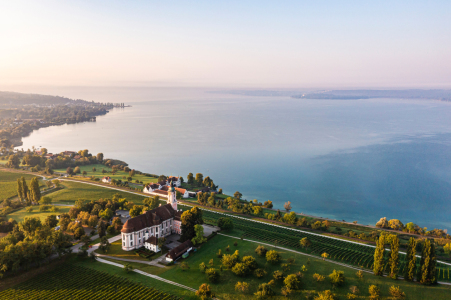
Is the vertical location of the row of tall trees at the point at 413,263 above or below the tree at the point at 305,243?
above

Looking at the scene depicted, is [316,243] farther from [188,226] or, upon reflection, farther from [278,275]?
[188,226]

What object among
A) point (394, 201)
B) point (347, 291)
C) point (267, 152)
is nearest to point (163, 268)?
point (347, 291)

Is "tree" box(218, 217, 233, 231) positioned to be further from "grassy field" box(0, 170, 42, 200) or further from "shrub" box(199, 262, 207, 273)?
"grassy field" box(0, 170, 42, 200)

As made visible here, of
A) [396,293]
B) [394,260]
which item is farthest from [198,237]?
[394,260]

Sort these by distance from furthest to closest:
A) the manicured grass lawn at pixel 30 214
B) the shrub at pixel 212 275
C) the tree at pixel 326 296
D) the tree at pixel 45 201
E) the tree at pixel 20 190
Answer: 1. the tree at pixel 20 190
2. the tree at pixel 45 201
3. the manicured grass lawn at pixel 30 214
4. the shrub at pixel 212 275
5. the tree at pixel 326 296

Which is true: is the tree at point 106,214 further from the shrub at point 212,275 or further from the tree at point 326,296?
the tree at point 326,296

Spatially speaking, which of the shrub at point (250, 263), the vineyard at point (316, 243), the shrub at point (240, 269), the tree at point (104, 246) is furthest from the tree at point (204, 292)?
the tree at point (104, 246)
